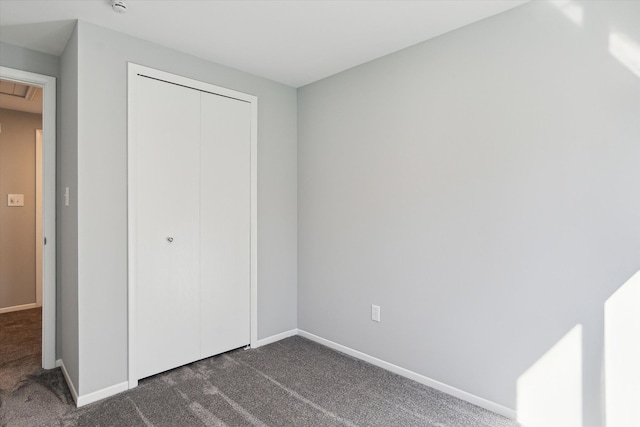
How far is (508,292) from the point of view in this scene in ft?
6.66

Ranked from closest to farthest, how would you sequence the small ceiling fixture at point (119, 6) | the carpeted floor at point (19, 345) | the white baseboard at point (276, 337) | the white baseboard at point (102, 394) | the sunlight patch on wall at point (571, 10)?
the sunlight patch on wall at point (571, 10) < the small ceiling fixture at point (119, 6) < the white baseboard at point (102, 394) < the carpeted floor at point (19, 345) < the white baseboard at point (276, 337)

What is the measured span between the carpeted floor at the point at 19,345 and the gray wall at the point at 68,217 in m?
0.27

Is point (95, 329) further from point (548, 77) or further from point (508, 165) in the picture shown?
point (548, 77)

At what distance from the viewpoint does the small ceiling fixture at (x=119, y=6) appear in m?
1.95

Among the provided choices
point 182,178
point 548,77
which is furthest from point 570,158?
point 182,178

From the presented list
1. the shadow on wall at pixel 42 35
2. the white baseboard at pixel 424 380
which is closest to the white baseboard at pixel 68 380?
the white baseboard at pixel 424 380

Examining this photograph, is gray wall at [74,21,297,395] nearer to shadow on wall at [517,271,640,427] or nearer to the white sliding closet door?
the white sliding closet door

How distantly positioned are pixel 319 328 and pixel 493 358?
151cm

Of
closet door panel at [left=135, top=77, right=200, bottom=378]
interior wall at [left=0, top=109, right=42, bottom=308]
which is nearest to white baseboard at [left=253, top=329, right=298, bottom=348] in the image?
closet door panel at [left=135, top=77, right=200, bottom=378]

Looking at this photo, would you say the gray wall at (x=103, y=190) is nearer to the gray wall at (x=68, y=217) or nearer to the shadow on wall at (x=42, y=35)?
the gray wall at (x=68, y=217)

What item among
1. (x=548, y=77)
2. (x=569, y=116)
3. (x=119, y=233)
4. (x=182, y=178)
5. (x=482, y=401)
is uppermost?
(x=548, y=77)

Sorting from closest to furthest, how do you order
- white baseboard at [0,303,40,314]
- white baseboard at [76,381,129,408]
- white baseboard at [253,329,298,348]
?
1. white baseboard at [76,381,129,408]
2. white baseboard at [253,329,298,348]
3. white baseboard at [0,303,40,314]

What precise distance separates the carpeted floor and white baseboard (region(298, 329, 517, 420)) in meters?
2.18

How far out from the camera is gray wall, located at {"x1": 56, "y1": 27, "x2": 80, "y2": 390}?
2.20m
